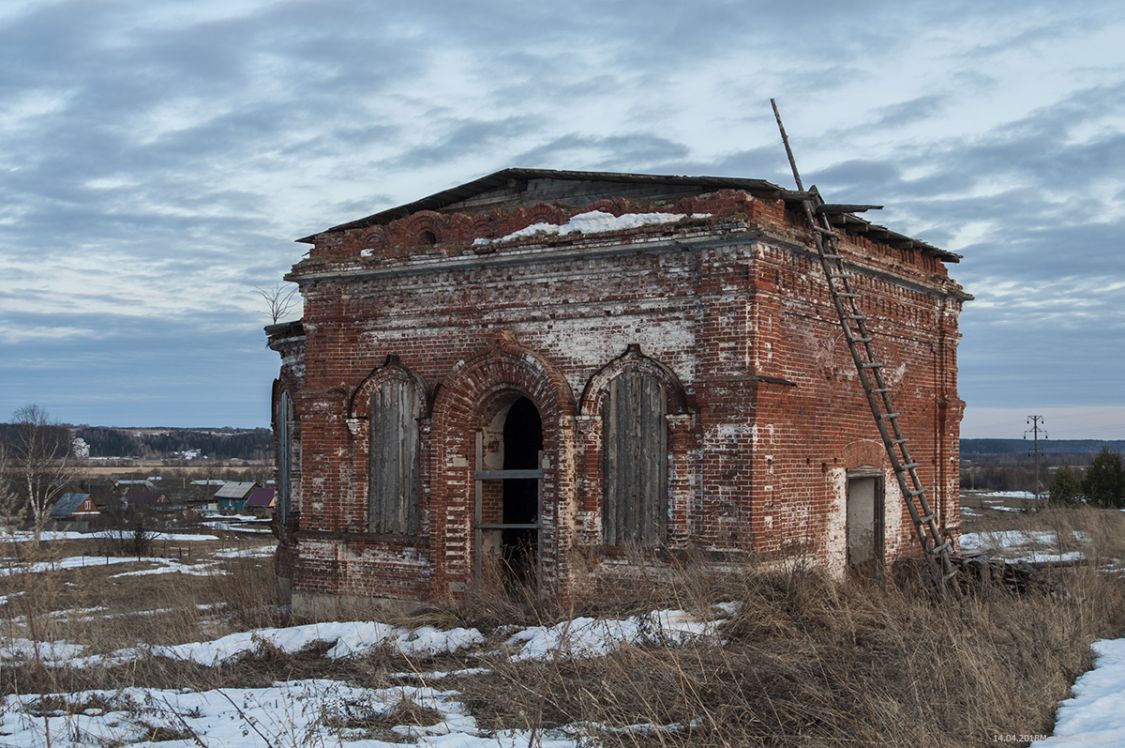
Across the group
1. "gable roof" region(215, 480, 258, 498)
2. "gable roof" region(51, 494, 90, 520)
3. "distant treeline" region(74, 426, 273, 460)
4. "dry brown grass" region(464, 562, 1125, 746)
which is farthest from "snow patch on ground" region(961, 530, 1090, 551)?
"distant treeline" region(74, 426, 273, 460)

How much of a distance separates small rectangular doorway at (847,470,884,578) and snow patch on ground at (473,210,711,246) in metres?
4.49

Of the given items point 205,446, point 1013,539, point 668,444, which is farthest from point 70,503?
point 205,446

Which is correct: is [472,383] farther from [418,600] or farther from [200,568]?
[200,568]

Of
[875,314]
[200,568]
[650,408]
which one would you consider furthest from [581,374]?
[200,568]

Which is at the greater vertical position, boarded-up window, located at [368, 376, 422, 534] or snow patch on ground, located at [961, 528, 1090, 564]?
boarded-up window, located at [368, 376, 422, 534]

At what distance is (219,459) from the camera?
187m

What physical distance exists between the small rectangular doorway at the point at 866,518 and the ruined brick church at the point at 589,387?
0.03 m

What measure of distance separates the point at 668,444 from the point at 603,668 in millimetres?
4610

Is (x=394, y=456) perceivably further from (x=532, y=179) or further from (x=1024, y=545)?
(x=1024, y=545)

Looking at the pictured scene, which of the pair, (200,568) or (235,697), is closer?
(235,697)

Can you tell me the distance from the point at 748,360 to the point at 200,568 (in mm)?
20678

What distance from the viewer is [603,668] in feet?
24.7

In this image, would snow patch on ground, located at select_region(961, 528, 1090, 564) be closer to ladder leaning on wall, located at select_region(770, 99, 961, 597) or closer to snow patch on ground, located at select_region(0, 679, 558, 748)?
ladder leaning on wall, located at select_region(770, 99, 961, 597)

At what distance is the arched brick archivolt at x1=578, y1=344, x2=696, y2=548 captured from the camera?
1173 cm
